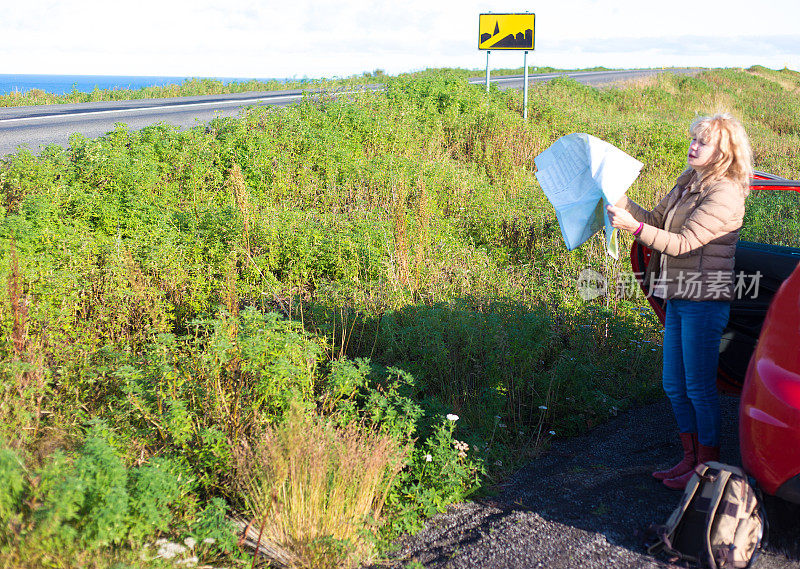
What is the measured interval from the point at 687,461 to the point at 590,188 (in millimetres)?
1785

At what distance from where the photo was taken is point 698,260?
334cm

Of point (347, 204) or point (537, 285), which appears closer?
point (537, 285)

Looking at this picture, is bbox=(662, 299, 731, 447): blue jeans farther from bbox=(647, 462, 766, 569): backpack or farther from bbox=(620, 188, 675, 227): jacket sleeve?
bbox=(647, 462, 766, 569): backpack

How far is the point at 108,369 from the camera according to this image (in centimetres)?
430

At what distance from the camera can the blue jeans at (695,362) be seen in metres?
3.44

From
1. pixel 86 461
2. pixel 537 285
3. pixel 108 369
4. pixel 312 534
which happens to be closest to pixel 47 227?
pixel 108 369

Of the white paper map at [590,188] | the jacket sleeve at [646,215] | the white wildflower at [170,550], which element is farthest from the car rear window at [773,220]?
the white wildflower at [170,550]

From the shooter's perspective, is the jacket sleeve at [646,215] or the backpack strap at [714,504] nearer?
the backpack strap at [714,504]

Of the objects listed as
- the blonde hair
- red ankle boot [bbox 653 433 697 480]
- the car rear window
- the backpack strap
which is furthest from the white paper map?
the car rear window

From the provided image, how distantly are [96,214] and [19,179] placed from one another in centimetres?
84

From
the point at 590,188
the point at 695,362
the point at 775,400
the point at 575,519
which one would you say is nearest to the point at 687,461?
the point at 695,362

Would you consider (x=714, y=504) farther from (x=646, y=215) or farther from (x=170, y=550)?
(x=170, y=550)

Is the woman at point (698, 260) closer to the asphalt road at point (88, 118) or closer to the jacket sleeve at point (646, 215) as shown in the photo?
the jacket sleeve at point (646, 215)

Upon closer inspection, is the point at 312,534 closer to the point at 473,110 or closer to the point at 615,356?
the point at 615,356
